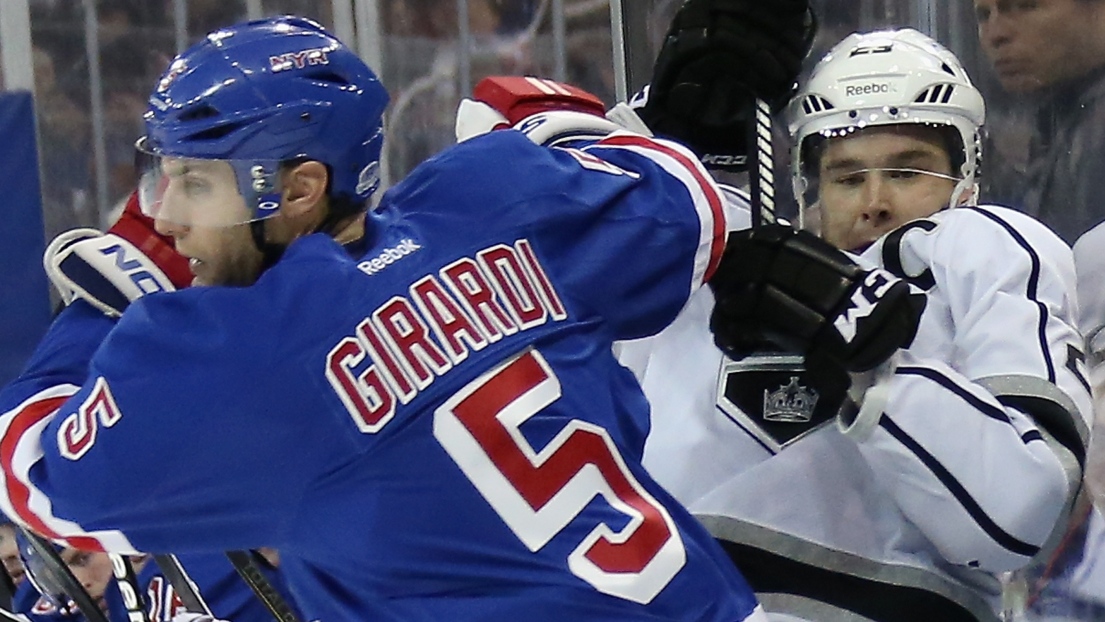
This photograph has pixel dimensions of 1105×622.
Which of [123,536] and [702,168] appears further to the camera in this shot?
[702,168]

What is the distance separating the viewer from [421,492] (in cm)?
130

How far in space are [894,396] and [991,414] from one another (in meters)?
0.08

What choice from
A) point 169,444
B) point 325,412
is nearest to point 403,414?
point 325,412

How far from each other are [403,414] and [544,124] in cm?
33

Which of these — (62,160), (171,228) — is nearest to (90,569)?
(62,160)

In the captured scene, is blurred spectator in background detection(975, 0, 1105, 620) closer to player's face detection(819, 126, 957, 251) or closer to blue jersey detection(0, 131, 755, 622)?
player's face detection(819, 126, 957, 251)

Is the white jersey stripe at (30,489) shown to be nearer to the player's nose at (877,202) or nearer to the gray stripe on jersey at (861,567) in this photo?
the gray stripe on jersey at (861,567)

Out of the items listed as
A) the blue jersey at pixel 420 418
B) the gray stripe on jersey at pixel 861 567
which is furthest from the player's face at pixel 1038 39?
the blue jersey at pixel 420 418

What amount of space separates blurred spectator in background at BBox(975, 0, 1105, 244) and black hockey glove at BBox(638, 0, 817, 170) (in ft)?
2.12

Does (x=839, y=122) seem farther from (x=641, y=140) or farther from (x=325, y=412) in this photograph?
(x=325, y=412)

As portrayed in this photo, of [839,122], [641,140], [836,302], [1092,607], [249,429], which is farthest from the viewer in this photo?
[1092,607]

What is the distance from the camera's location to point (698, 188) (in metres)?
1.46

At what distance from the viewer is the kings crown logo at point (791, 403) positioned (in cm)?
156

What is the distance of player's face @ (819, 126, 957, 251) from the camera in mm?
1702
